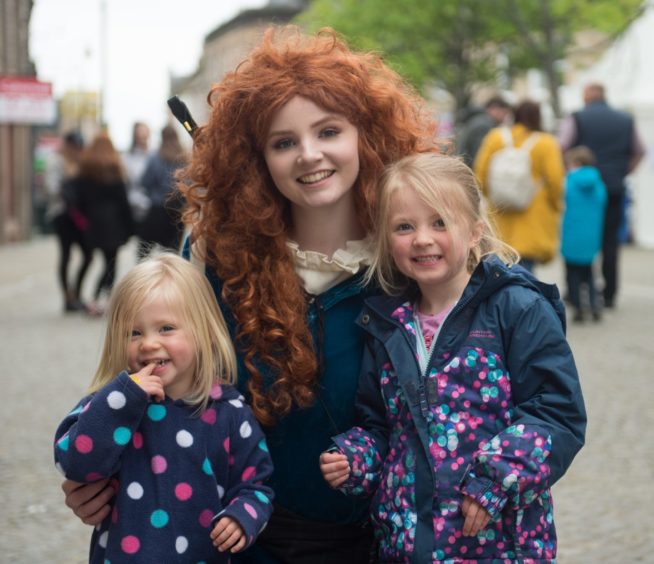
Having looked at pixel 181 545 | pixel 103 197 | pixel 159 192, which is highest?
pixel 181 545

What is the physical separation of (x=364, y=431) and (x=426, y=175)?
0.59 metres

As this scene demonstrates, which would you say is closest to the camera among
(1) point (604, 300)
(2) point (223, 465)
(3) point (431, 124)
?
(2) point (223, 465)

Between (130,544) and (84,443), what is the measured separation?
0.25 metres

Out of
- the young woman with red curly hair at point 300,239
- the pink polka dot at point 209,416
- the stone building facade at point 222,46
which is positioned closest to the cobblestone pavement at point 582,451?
the young woman with red curly hair at point 300,239

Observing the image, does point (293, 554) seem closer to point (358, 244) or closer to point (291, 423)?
point (291, 423)

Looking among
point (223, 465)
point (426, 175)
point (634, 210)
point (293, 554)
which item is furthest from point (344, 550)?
point (634, 210)

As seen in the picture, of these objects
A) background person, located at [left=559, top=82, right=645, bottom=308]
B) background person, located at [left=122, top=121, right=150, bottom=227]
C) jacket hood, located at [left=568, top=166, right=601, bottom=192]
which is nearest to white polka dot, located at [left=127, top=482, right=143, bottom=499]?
jacket hood, located at [left=568, top=166, right=601, bottom=192]

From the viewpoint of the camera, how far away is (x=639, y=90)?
2056 cm

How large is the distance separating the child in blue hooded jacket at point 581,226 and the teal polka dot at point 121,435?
306 inches

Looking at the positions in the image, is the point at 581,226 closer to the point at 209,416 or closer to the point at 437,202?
the point at 437,202

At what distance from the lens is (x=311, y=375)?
282 cm

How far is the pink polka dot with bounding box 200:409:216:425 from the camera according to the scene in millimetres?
2549

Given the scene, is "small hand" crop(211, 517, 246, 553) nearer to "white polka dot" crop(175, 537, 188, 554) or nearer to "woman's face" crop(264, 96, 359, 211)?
"white polka dot" crop(175, 537, 188, 554)

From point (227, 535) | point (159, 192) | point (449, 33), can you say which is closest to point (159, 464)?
point (227, 535)
